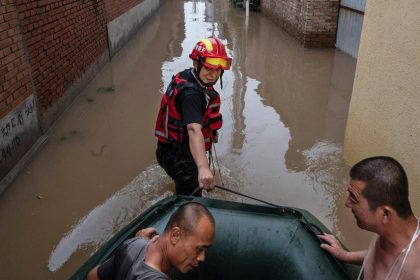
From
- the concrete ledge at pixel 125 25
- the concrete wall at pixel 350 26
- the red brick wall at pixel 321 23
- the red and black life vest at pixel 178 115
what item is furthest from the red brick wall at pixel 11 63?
the red brick wall at pixel 321 23

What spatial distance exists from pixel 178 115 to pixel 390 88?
2040 millimetres

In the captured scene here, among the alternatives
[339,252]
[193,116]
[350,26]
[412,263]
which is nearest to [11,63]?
[193,116]

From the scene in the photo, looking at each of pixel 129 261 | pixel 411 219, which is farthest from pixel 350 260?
pixel 129 261

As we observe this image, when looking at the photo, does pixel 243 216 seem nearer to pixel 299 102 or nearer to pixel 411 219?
pixel 411 219

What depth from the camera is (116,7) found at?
32.1ft

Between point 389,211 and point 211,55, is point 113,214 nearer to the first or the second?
point 211,55

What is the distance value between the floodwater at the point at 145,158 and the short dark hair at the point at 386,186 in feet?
6.58

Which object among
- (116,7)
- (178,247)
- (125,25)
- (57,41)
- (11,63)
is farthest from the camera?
(125,25)

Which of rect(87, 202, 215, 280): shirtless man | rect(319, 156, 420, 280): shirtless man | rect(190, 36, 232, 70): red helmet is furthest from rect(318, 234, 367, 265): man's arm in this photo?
rect(190, 36, 232, 70): red helmet

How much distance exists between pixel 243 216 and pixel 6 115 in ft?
9.70

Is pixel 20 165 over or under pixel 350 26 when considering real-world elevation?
under

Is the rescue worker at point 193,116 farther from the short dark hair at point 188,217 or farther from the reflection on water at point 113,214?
the reflection on water at point 113,214

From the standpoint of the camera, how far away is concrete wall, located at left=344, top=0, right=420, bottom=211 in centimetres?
323

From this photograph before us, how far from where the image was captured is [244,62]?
908 cm
